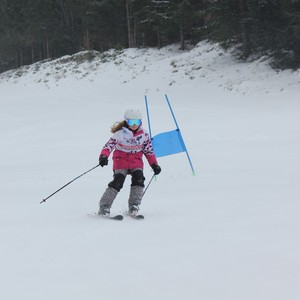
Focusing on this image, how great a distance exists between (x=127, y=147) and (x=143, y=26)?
29.7 metres

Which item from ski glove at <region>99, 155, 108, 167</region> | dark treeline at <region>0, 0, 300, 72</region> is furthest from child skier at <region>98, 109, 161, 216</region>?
dark treeline at <region>0, 0, 300, 72</region>

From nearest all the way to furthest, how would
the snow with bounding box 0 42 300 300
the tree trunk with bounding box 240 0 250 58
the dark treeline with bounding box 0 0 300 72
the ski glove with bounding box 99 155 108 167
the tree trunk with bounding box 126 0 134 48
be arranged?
the snow with bounding box 0 42 300 300 < the ski glove with bounding box 99 155 108 167 < the dark treeline with bounding box 0 0 300 72 < the tree trunk with bounding box 240 0 250 58 < the tree trunk with bounding box 126 0 134 48

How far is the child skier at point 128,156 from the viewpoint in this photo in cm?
566

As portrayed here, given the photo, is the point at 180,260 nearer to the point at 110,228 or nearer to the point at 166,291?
the point at 166,291

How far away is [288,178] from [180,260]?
14.0 ft

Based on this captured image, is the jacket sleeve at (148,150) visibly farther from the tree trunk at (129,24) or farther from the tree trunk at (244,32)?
the tree trunk at (129,24)

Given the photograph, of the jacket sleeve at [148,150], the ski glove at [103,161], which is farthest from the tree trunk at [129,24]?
the ski glove at [103,161]

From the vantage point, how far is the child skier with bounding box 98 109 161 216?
223 inches

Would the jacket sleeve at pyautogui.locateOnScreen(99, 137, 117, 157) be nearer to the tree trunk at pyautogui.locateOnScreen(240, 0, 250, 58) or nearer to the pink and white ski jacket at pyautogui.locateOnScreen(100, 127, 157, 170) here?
the pink and white ski jacket at pyautogui.locateOnScreen(100, 127, 157, 170)

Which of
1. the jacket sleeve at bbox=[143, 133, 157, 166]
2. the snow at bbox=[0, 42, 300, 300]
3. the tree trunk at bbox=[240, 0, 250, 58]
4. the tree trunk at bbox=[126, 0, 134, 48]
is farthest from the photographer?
the tree trunk at bbox=[126, 0, 134, 48]

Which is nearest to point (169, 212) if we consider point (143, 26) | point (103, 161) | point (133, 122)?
point (103, 161)

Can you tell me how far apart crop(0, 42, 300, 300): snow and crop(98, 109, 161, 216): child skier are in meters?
0.32

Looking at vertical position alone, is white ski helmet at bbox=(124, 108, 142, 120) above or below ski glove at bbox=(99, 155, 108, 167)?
above

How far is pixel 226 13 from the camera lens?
76.3 ft
